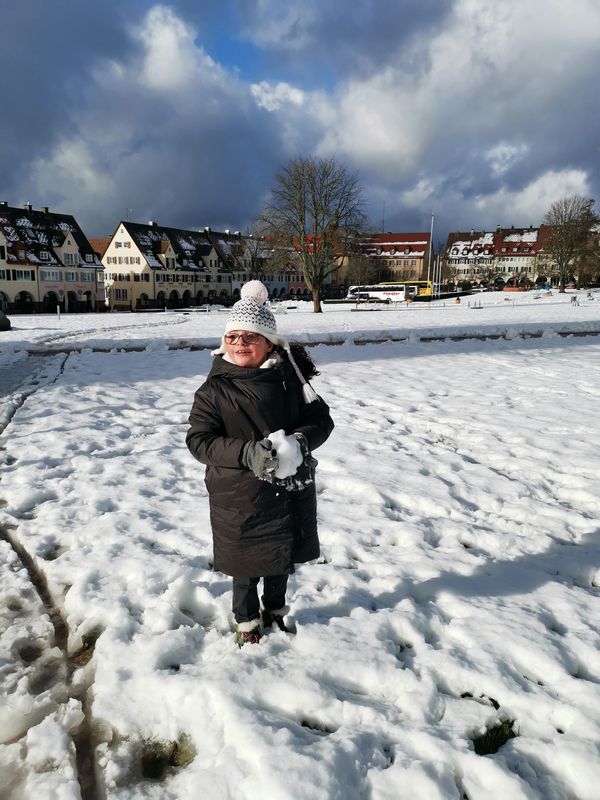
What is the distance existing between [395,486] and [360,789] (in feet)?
11.0

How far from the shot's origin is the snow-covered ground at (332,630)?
2.27m

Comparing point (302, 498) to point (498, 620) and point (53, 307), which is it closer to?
point (498, 620)

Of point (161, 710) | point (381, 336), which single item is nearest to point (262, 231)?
point (381, 336)

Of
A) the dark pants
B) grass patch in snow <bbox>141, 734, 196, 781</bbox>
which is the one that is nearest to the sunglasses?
the dark pants

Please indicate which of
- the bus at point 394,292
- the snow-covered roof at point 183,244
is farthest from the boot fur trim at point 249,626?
the snow-covered roof at point 183,244

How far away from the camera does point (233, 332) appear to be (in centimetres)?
287

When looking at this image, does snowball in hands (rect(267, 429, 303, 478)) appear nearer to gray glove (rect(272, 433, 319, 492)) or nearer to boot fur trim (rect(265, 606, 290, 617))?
gray glove (rect(272, 433, 319, 492))

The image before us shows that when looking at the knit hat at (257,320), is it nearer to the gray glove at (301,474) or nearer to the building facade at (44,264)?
the gray glove at (301,474)

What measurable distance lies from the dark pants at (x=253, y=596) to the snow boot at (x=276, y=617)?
22 millimetres

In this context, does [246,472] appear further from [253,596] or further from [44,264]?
[44,264]

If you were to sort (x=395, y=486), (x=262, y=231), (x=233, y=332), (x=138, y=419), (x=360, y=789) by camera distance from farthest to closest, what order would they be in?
1. (x=262, y=231)
2. (x=138, y=419)
3. (x=395, y=486)
4. (x=233, y=332)
5. (x=360, y=789)

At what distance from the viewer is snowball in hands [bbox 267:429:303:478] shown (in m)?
2.60

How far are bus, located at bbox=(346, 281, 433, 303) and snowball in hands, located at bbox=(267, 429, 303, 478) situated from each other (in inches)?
2241

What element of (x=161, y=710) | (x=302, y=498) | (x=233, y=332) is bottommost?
(x=161, y=710)
